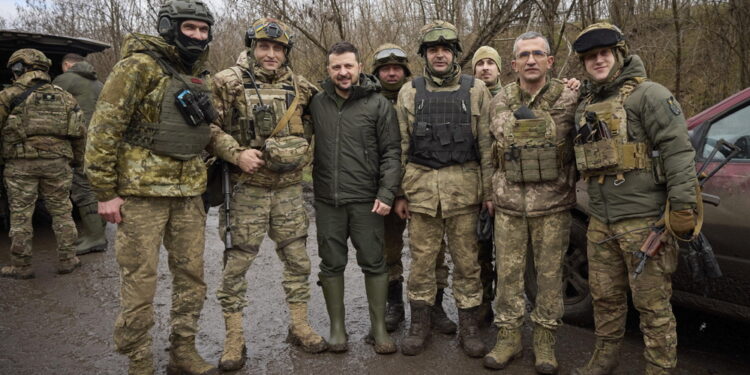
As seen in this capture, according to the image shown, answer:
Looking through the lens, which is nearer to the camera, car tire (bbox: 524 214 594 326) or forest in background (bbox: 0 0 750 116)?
car tire (bbox: 524 214 594 326)

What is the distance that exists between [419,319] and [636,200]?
1.57 metres

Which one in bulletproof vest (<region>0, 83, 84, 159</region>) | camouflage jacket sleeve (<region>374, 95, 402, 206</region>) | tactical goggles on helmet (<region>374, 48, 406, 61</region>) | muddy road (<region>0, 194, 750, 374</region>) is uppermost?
tactical goggles on helmet (<region>374, 48, 406, 61</region>)

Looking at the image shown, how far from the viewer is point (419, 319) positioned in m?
3.54

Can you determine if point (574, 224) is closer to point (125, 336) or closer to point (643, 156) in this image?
point (643, 156)

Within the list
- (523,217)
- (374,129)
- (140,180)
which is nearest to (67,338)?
(140,180)

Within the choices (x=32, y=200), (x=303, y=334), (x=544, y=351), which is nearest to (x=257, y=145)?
(x=303, y=334)

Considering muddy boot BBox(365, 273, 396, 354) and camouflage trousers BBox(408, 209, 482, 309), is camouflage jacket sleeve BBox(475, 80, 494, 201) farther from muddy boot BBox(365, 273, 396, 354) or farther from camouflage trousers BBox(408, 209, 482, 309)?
muddy boot BBox(365, 273, 396, 354)

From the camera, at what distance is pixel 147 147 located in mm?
2885

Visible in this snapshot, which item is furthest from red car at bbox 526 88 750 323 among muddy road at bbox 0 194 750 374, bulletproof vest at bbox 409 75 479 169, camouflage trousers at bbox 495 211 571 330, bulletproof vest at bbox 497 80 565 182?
bulletproof vest at bbox 409 75 479 169

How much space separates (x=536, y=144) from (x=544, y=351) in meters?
1.28

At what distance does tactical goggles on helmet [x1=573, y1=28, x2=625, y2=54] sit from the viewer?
282cm

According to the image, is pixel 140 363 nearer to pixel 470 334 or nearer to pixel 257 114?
pixel 257 114

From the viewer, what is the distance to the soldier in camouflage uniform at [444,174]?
340 centimetres

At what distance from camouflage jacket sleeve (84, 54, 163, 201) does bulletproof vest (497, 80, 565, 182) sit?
7.16ft
